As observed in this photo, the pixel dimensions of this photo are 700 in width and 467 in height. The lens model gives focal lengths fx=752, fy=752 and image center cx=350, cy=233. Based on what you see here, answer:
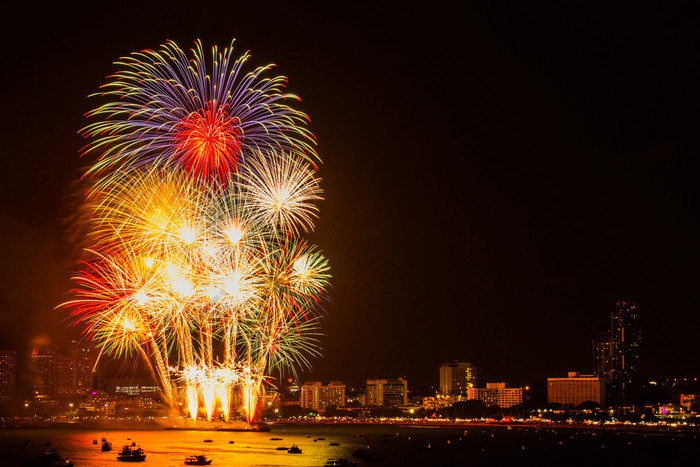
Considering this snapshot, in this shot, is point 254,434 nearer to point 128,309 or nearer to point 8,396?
point 128,309

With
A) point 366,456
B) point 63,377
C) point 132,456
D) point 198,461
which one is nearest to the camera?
point 198,461

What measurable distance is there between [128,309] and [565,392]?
173326 mm

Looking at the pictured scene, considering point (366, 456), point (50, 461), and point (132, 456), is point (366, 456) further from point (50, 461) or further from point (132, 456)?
point (50, 461)

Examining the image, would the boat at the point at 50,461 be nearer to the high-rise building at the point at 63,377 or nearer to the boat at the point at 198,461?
the boat at the point at 198,461

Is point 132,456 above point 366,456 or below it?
above

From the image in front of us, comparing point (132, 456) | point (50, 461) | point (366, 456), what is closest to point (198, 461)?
point (132, 456)

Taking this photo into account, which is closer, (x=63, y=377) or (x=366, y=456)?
(x=366, y=456)

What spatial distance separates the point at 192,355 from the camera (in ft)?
186

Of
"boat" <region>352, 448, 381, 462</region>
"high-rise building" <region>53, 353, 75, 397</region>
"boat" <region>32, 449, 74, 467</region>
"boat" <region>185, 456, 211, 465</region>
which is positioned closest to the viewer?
"boat" <region>32, 449, 74, 467</region>

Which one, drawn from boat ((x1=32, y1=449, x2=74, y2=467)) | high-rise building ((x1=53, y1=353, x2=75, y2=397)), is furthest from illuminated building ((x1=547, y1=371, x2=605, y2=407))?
boat ((x1=32, y1=449, x2=74, y2=467))

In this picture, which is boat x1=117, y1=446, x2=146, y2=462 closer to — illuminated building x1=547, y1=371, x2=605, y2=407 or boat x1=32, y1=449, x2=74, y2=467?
boat x1=32, y1=449, x2=74, y2=467

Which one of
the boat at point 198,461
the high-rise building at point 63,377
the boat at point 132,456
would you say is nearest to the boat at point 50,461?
the boat at point 132,456

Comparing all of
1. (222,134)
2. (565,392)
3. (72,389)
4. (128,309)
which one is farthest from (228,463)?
(565,392)

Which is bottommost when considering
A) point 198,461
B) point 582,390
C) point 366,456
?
point 582,390
